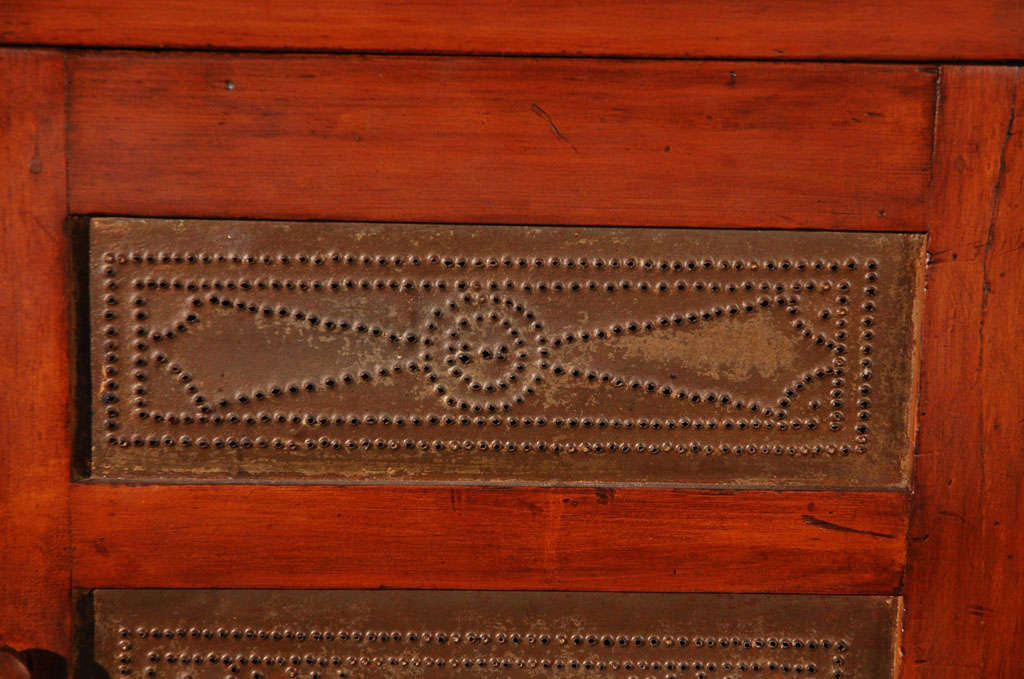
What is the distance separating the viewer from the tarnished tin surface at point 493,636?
932mm

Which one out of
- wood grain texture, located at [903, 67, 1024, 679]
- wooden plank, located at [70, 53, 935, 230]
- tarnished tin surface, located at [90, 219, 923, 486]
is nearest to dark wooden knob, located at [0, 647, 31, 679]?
tarnished tin surface, located at [90, 219, 923, 486]

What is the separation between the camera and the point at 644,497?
927 mm

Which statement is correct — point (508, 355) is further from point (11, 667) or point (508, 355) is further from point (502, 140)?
point (11, 667)

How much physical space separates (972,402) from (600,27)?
721mm

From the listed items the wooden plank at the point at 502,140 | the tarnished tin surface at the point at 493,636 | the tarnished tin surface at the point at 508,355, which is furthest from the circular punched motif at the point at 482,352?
the tarnished tin surface at the point at 493,636

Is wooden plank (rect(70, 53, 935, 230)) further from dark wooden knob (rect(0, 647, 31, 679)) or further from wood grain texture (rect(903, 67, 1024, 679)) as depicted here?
dark wooden knob (rect(0, 647, 31, 679))

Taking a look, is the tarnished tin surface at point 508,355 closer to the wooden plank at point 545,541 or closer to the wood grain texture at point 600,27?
the wooden plank at point 545,541

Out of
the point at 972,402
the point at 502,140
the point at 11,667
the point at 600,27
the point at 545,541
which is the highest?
the point at 600,27

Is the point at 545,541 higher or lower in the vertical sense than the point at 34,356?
lower

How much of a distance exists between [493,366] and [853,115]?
0.60m

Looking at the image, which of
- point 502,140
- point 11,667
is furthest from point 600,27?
point 11,667

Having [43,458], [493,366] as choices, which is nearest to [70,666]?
[43,458]

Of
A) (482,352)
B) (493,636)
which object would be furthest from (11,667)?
(482,352)

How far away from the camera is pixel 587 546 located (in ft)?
3.05
